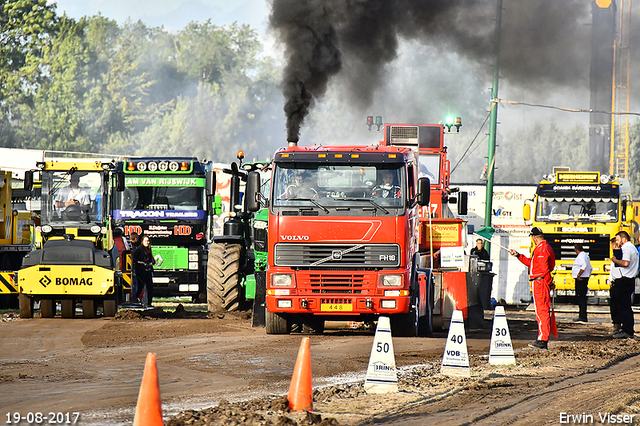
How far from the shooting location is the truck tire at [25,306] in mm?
16938

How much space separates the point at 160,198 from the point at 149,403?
14.9m

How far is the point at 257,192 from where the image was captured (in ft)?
45.4

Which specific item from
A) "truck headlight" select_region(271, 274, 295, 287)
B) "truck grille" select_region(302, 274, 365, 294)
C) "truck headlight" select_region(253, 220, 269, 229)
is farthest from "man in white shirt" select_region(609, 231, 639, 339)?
"truck headlight" select_region(253, 220, 269, 229)

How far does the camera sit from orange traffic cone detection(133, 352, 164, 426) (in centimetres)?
593

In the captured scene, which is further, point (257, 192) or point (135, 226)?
point (135, 226)

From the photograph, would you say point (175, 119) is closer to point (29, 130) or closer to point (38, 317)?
point (29, 130)

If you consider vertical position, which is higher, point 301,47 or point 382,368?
point 301,47

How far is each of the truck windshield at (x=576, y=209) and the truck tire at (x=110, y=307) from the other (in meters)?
12.8

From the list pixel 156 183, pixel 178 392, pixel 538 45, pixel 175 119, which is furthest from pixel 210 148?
pixel 178 392

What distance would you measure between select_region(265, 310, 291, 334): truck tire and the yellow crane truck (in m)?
3.93

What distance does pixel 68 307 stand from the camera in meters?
17.0

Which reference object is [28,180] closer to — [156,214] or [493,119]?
[156,214]

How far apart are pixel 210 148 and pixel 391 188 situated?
60.5m

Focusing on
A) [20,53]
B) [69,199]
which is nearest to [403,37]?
[69,199]
